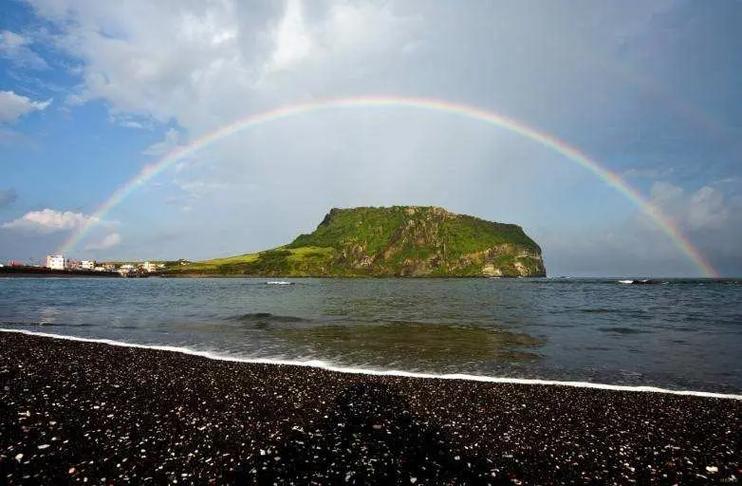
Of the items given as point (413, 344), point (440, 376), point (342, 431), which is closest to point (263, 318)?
point (413, 344)

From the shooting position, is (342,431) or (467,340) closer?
(342,431)

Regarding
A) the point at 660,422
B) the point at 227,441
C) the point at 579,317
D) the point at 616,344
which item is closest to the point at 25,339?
the point at 227,441

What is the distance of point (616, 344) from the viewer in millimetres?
35406

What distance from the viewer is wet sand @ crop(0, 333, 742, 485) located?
11094 mm

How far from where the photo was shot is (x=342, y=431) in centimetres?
1386

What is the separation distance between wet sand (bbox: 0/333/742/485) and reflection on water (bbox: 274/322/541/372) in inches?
256

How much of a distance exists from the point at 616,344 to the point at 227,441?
1363 inches

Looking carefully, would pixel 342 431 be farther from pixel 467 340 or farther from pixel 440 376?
pixel 467 340

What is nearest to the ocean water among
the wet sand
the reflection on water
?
the reflection on water

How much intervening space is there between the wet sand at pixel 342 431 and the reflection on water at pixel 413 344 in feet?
21.3

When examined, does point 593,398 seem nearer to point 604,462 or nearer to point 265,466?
point 604,462

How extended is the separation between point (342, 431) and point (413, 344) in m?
21.1

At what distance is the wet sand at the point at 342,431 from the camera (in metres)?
11.1

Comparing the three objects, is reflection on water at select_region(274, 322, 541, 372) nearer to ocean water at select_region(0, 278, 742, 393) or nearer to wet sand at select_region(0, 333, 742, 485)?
ocean water at select_region(0, 278, 742, 393)
